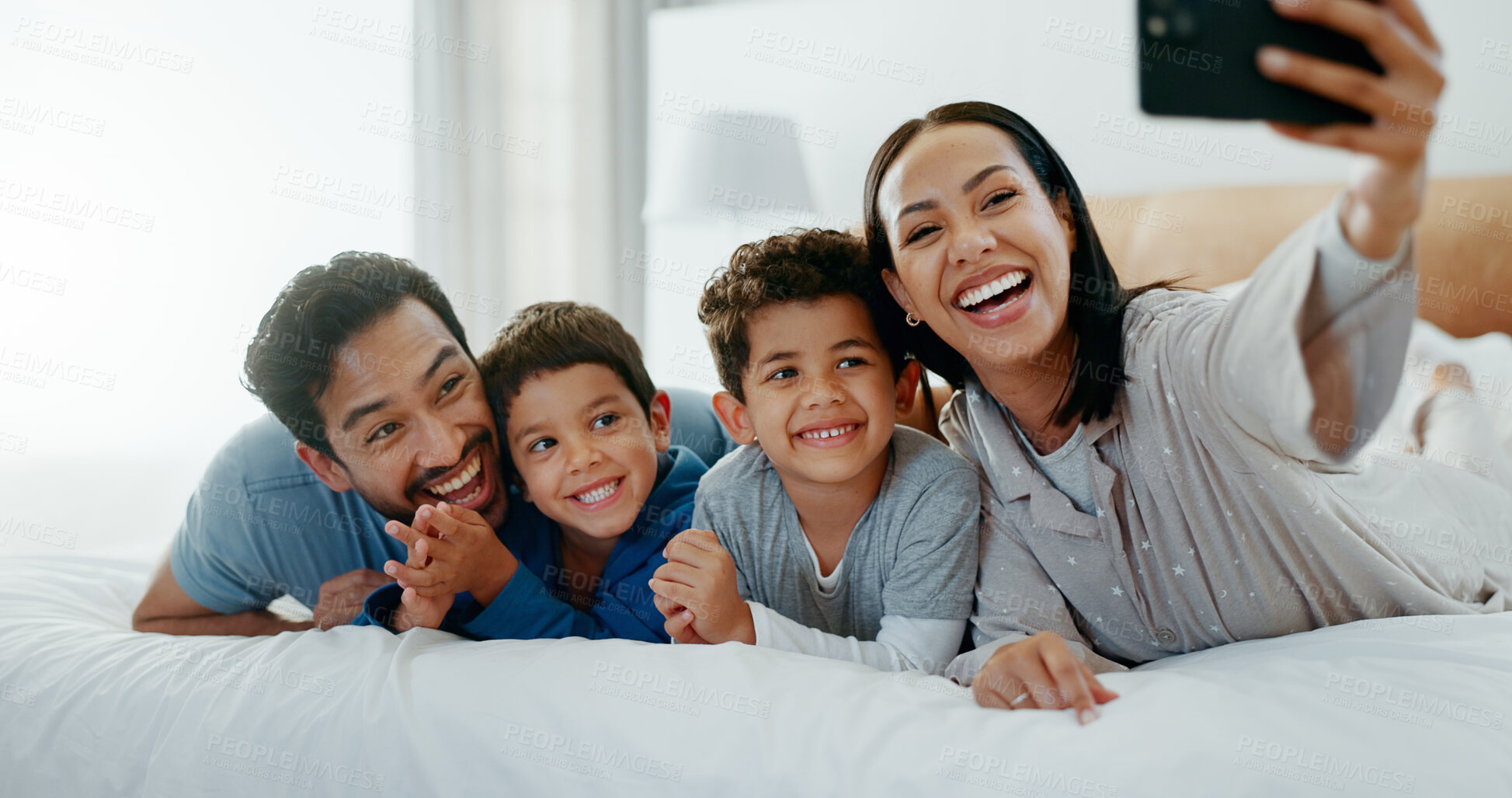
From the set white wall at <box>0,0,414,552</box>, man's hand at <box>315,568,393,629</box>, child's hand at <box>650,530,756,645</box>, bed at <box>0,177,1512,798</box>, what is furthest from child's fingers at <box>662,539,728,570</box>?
white wall at <box>0,0,414,552</box>

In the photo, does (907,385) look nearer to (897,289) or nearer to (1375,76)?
(897,289)

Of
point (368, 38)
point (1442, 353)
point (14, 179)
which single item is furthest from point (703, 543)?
point (368, 38)

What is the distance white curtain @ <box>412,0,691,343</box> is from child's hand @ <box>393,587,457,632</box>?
75.5 inches

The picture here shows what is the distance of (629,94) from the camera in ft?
10.6

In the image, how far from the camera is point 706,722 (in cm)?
78

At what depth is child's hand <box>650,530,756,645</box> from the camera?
96 cm

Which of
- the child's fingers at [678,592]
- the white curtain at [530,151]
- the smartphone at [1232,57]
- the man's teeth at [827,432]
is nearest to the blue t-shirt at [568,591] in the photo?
the child's fingers at [678,592]

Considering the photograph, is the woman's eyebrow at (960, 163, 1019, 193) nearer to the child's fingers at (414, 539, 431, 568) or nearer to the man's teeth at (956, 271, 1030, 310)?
the man's teeth at (956, 271, 1030, 310)

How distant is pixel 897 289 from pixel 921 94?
190 cm

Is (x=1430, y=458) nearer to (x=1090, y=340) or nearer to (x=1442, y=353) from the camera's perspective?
(x=1442, y=353)

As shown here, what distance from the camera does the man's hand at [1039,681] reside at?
2.48ft

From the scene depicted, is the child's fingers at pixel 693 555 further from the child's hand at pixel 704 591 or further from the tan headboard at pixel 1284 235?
the tan headboard at pixel 1284 235

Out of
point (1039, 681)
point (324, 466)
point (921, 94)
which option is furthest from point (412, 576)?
point (921, 94)

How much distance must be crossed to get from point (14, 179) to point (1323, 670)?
7.44 feet
